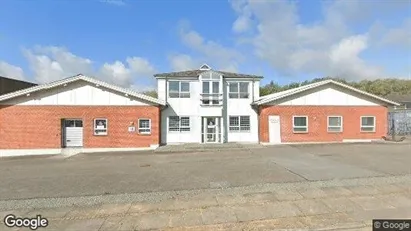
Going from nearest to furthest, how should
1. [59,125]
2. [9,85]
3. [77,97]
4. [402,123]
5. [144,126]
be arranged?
[59,125] < [77,97] < [144,126] < [9,85] < [402,123]

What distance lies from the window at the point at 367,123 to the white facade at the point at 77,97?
1692 centimetres

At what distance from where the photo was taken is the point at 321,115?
22.8 meters

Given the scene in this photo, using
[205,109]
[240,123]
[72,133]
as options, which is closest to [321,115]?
[240,123]

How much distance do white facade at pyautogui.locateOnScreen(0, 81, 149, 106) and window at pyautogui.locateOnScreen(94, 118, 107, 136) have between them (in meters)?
1.18

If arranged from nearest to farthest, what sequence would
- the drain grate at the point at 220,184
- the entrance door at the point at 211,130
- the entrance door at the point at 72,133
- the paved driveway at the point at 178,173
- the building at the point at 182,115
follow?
the drain grate at the point at 220,184 → the paved driveway at the point at 178,173 → the building at the point at 182,115 → the entrance door at the point at 72,133 → the entrance door at the point at 211,130

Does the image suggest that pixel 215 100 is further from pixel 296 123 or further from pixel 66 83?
pixel 66 83

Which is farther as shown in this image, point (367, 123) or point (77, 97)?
point (367, 123)

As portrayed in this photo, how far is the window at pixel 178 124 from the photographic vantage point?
22.5m

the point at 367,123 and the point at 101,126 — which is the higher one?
the point at 367,123

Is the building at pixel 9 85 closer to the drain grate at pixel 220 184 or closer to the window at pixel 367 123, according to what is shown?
the drain grate at pixel 220 184

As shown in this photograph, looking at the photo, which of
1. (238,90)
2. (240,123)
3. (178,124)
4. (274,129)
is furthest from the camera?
(238,90)

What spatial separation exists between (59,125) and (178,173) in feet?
41.5

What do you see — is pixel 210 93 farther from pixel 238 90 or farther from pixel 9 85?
pixel 9 85

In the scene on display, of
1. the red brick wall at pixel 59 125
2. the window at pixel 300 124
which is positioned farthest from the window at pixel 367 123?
the red brick wall at pixel 59 125
